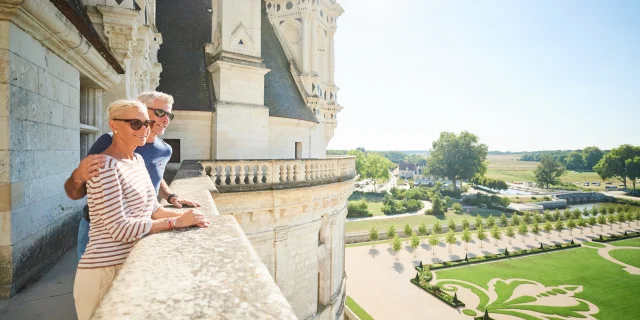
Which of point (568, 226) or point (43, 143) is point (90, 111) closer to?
point (43, 143)

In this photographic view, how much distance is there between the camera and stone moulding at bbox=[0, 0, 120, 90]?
305 centimetres

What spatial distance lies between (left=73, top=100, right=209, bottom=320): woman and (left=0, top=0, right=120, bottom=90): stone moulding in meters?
1.92

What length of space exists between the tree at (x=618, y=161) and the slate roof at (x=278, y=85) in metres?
123

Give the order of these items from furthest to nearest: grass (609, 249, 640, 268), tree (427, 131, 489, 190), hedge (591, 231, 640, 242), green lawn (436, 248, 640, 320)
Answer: tree (427, 131, 489, 190) → hedge (591, 231, 640, 242) → grass (609, 249, 640, 268) → green lawn (436, 248, 640, 320)

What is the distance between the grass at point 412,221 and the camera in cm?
4556

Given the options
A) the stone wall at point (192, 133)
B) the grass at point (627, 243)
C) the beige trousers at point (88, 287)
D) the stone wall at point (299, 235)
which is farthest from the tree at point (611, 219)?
the beige trousers at point (88, 287)

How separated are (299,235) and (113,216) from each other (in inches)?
318

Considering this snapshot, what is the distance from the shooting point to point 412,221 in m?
51.8

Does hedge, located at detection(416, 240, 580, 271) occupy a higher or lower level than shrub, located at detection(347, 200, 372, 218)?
lower

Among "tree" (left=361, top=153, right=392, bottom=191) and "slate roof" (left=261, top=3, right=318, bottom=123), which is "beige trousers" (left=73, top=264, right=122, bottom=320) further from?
"tree" (left=361, top=153, right=392, bottom=191)

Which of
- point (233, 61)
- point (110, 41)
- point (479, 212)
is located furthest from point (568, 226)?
point (110, 41)

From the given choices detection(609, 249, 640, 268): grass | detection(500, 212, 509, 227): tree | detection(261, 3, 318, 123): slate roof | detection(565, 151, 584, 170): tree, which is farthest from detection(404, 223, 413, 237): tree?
detection(565, 151, 584, 170): tree

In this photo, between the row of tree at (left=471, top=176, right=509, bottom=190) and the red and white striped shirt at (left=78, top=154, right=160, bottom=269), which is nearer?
the red and white striped shirt at (left=78, top=154, right=160, bottom=269)

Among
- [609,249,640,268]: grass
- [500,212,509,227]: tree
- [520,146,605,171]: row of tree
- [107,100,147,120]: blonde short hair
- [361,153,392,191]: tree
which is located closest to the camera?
[107,100,147,120]: blonde short hair
